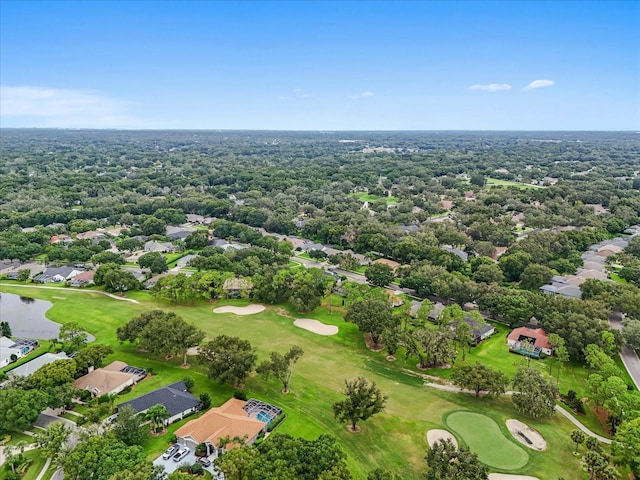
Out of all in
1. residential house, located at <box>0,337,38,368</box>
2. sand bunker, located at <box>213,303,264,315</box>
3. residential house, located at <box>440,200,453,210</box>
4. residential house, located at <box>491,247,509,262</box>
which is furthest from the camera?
residential house, located at <box>440,200,453,210</box>

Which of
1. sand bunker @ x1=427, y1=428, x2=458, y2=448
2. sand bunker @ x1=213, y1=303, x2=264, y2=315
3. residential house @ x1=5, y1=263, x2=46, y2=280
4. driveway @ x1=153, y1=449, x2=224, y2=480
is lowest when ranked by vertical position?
sand bunker @ x1=213, y1=303, x2=264, y2=315

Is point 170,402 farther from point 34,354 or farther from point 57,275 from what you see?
point 57,275

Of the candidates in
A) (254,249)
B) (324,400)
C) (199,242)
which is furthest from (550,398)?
(199,242)

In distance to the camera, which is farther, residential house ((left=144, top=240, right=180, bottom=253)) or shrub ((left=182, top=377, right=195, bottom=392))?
residential house ((left=144, top=240, right=180, bottom=253))

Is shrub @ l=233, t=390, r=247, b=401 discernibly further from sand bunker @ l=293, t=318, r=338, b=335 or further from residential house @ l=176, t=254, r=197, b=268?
residential house @ l=176, t=254, r=197, b=268

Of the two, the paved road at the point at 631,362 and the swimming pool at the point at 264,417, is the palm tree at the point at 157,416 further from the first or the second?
the paved road at the point at 631,362

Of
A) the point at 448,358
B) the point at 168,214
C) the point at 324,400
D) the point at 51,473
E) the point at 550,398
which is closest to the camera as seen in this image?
the point at 51,473

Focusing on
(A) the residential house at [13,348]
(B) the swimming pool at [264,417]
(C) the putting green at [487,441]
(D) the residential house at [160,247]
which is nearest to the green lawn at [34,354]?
(A) the residential house at [13,348]

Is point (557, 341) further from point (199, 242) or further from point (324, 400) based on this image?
point (199, 242)

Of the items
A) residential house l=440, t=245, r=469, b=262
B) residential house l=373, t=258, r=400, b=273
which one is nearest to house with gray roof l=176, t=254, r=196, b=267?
residential house l=373, t=258, r=400, b=273
